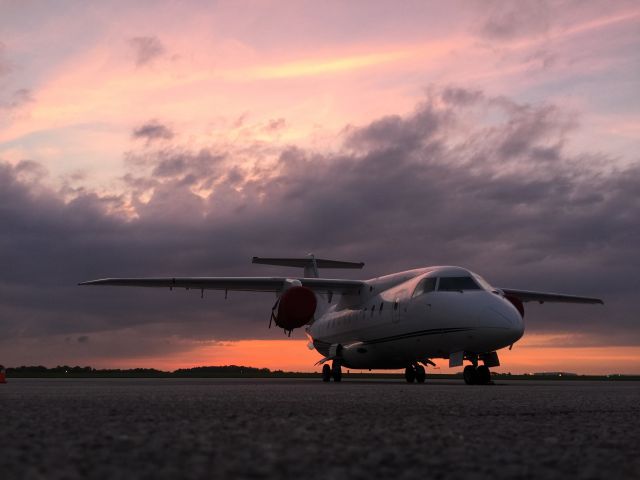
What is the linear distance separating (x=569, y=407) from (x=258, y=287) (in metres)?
22.7

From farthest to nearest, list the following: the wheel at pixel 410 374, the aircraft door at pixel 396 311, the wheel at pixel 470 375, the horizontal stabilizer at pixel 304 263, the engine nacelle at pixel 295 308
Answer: the horizontal stabilizer at pixel 304 263 → the wheel at pixel 410 374 → the engine nacelle at pixel 295 308 → the aircraft door at pixel 396 311 → the wheel at pixel 470 375

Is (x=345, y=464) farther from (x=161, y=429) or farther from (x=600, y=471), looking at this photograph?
(x=161, y=429)

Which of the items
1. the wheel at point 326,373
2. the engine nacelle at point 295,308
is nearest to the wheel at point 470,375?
the engine nacelle at point 295,308

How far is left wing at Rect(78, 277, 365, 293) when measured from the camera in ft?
100.0

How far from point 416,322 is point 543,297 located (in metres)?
12.2

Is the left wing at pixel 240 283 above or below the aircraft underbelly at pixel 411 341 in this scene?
above

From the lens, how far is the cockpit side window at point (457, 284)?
78.4 feet

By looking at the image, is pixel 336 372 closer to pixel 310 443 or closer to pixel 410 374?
pixel 410 374

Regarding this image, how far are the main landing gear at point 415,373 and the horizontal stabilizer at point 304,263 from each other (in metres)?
12.2

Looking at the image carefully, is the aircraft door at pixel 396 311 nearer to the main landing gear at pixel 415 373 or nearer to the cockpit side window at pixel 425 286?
the cockpit side window at pixel 425 286

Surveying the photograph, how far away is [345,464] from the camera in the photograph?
14.0ft

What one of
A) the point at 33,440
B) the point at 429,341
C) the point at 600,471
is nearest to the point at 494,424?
the point at 600,471

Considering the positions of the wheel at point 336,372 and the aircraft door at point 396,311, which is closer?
the aircraft door at point 396,311

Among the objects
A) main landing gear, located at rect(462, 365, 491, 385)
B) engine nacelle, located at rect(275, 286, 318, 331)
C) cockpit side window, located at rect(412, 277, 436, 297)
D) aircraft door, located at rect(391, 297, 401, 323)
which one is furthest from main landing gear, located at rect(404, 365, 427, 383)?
main landing gear, located at rect(462, 365, 491, 385)
